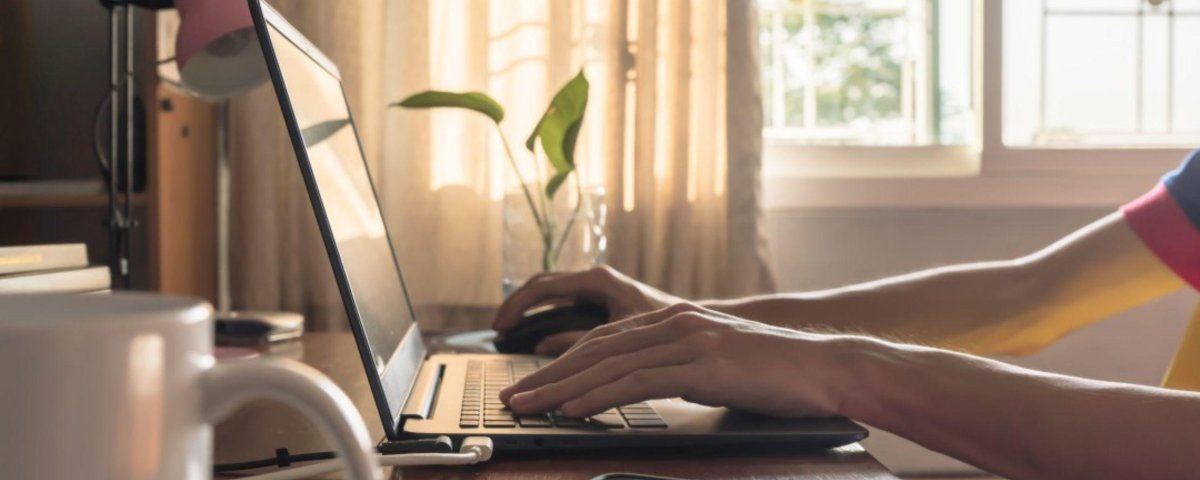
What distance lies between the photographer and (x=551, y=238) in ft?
5.20

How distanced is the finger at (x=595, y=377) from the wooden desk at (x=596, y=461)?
44mm

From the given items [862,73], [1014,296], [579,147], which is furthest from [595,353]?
[862,73]

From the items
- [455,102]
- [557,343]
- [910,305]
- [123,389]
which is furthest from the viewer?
[455,102]

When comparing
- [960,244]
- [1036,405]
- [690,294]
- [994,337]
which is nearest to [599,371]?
[1036,405]

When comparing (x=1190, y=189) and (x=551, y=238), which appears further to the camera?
(x=551, y=238)

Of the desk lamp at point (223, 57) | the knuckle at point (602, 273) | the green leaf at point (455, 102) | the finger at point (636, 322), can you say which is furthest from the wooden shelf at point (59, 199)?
the finger at point (636, 322)

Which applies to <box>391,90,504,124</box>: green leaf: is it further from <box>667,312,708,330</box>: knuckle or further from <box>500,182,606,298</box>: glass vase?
<box>667,312,708,330</box>: knuckle

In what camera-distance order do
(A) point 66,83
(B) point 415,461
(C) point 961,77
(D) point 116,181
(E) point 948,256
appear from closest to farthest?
1. (B) point 415,461
2. (D) point 116,181
3. (A) point 66,83
4. (E) point 948,256
5. (C) point 961,77

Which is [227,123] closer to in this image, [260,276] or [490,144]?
[260,276]

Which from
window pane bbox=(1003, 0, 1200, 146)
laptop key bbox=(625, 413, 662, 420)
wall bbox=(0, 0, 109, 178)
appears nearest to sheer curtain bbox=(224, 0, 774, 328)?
wall bbox=(0, 0, 109, 178)

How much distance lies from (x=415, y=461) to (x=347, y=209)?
317mm

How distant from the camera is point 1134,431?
26.3 inches

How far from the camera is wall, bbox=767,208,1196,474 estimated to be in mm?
2213

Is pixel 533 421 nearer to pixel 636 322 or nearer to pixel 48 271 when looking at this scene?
pixel 636 322
